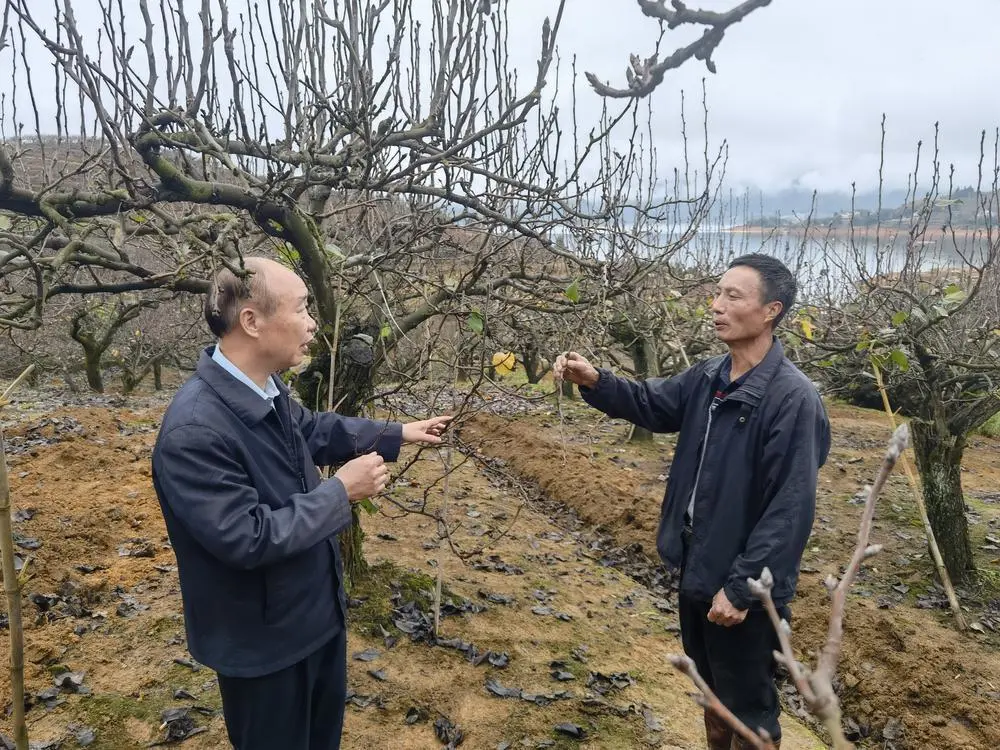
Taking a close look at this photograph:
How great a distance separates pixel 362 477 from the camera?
1918 millimetres

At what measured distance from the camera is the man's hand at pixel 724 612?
2.30 meters

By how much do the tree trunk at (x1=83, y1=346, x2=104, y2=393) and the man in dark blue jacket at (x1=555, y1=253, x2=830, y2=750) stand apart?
1253cm

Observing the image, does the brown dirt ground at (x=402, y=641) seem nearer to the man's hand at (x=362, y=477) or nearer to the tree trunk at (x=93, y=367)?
the man's hand at (x=362, y=477)

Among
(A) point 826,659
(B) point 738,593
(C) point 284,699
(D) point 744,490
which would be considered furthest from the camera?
(D) point 744,490

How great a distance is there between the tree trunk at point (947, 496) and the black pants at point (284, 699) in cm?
494

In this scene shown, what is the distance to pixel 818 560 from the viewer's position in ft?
19.2

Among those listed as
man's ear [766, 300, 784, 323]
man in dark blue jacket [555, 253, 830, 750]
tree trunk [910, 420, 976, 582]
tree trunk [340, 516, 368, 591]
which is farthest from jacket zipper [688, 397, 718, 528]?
tree trunk [910, 420, 976, 582]

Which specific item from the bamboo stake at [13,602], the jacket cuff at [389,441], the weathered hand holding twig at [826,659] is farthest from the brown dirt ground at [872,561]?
the weathered hand holding twig at [826,659]

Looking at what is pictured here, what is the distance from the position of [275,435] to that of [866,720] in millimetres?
3833

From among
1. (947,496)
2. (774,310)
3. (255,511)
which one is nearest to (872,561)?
(947,496)

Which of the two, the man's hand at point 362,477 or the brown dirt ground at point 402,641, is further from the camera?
the brown dirt ground at point 402,641

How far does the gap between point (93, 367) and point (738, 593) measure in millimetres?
13675

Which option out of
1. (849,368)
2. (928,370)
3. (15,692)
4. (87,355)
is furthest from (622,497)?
(87,355)

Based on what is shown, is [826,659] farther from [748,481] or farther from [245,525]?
[748,481]
